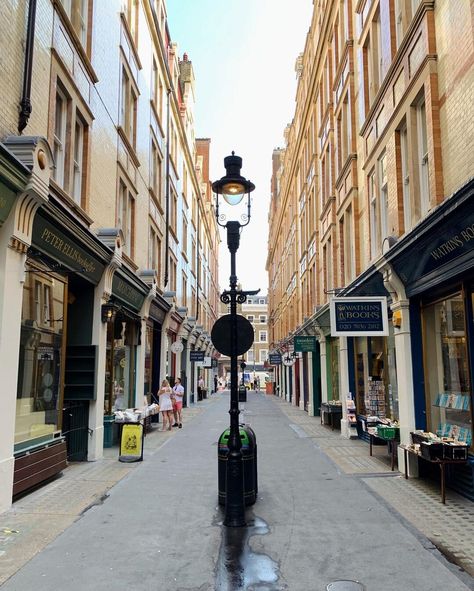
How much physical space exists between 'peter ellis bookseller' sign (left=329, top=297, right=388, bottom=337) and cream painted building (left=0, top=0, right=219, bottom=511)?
519 cm

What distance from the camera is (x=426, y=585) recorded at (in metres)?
4.69

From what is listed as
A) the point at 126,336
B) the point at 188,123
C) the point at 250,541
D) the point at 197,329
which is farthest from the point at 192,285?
the point at 250,541

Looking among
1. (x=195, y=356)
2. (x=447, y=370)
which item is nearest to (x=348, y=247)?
(x=447, y=370)

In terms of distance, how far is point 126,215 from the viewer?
52.6 ft

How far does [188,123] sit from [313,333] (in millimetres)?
19335

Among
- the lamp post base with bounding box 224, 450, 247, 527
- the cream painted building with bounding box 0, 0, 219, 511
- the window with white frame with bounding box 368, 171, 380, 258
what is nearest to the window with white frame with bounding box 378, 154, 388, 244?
the window with white frame with bounding box 368, 171, 380, 258

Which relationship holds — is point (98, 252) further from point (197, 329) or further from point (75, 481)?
point (197, 329)

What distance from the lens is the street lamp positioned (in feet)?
21.6

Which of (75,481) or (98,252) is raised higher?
(98,252)

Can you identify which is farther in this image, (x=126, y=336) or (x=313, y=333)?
(x=313, y=333)

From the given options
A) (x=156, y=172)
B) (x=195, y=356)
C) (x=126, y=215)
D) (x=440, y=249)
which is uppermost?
(x=156, y=172)

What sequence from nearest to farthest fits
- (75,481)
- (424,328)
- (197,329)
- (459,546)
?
(459,546)
(75,481)
(424,328)
(197,329)

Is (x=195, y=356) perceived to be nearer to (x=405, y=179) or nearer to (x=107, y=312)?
(x=107, y=312)

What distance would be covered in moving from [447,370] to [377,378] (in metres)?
4.72
